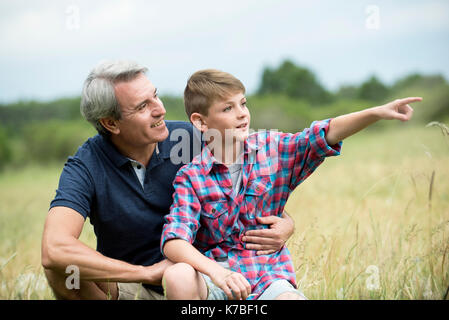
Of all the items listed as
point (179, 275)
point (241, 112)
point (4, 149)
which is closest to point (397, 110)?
point (241, 112)

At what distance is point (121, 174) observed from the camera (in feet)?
8.79

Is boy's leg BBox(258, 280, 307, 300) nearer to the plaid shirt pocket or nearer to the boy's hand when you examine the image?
the boy's hand

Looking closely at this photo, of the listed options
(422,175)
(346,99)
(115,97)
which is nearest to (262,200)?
(115,97)

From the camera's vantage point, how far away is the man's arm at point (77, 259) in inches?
90.1

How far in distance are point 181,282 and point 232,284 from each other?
0.22m

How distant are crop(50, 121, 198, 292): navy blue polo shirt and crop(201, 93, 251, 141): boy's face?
0.48 metres

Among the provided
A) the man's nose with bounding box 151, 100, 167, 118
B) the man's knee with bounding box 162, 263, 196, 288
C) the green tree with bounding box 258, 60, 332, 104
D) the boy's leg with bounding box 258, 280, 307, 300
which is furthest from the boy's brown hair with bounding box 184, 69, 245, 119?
the green tree with bounding box 258, 60, 332, 104

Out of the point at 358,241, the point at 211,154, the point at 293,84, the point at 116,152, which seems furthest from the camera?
the point at 293,84

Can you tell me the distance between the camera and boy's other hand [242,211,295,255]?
2.34 m

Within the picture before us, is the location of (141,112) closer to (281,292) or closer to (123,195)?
(123,195)

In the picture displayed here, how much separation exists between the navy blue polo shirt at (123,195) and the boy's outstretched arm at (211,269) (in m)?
0.47
